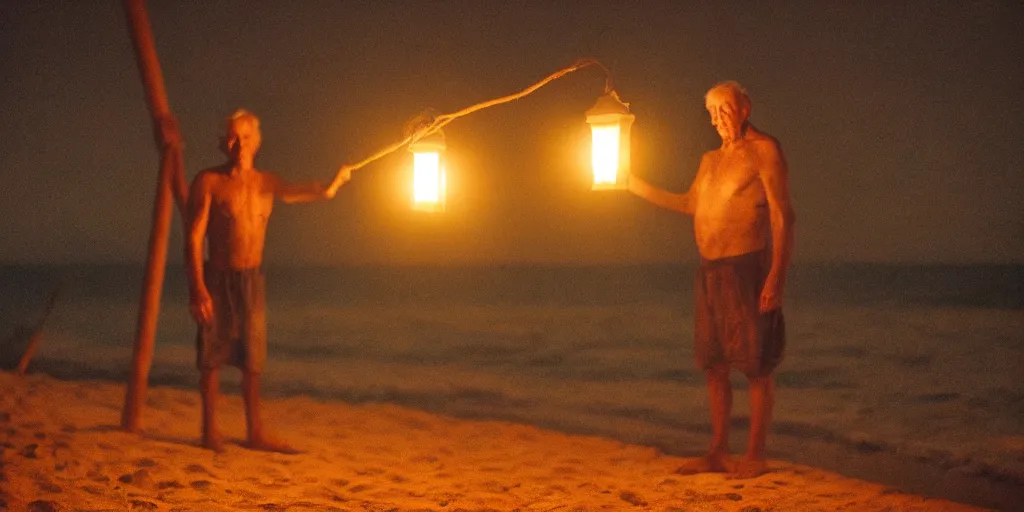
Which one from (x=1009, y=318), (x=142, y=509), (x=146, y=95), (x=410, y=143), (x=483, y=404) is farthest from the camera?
(x=1009, y=318)

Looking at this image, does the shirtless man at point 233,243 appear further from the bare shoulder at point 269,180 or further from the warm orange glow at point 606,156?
the warm orange glow at point 606,156

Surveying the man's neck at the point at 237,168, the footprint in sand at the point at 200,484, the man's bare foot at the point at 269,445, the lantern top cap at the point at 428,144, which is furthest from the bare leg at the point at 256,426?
the lantern top cap at the point at 428,144

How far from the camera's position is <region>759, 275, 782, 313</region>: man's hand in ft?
15.6

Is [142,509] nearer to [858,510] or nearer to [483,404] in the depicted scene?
[858,510]

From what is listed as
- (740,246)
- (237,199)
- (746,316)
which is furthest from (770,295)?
(237,199)

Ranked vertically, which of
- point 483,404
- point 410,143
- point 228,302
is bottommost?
point 483,404

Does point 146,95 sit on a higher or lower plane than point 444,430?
higher

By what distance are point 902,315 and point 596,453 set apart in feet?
57.8

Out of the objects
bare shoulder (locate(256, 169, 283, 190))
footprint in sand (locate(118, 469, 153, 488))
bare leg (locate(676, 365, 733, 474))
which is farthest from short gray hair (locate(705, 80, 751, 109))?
footprint in sand (locate(118, 469, 153, 488))

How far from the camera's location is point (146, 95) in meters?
5.74

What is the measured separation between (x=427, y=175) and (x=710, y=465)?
89.7 inches

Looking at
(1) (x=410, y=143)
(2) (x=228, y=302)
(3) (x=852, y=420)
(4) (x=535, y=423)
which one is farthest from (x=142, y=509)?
(3) (x=852, y=420)

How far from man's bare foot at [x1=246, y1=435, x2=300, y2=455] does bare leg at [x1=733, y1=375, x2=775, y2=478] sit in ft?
8.85

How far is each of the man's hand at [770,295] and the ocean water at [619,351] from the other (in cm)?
290
